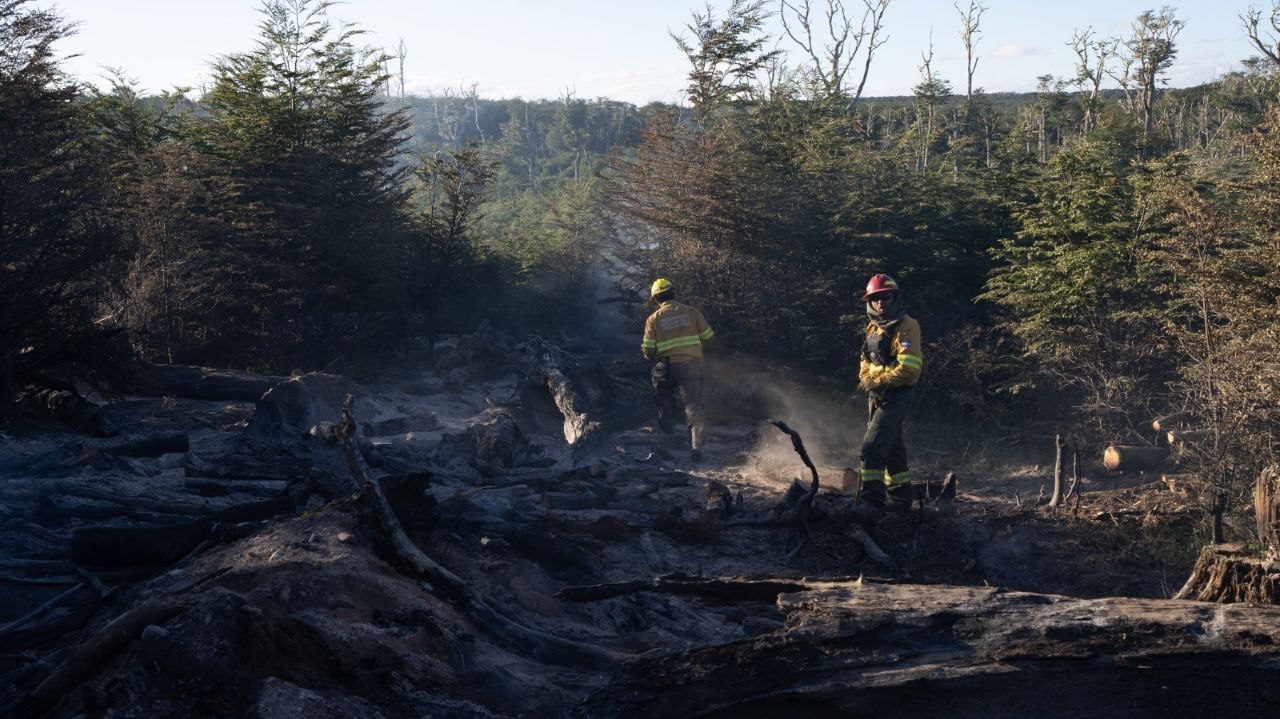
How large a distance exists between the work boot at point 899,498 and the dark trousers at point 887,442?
44 mm

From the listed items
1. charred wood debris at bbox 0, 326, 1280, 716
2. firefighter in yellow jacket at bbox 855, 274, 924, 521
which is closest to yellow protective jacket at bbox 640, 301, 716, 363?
charred wood debris at bbox 0, 326, 1280, 716

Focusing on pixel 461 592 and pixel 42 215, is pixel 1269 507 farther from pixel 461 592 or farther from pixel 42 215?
pixel 42 215

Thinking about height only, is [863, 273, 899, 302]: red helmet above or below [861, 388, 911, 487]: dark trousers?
above

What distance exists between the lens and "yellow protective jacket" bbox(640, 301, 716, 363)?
36.9 feet

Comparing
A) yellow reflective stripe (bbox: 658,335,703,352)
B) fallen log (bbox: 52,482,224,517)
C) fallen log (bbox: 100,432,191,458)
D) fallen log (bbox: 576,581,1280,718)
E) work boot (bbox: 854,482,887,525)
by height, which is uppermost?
yellow reflective stripe (bbox: 658,335,703,352)

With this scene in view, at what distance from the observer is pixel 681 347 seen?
11234mm

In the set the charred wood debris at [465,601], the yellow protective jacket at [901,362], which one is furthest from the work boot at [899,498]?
the yellow protective jacket at [901,362]

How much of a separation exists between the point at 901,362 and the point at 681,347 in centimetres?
380

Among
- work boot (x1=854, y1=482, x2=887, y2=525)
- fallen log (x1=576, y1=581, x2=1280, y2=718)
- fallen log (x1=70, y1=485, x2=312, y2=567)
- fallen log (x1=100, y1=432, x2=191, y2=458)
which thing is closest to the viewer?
fallen log (x1=576, y1=581, x2=1280, y2=718)

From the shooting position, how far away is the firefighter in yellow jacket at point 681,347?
11258mm

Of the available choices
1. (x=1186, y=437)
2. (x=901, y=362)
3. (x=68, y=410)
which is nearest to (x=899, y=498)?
(x=901, y=362)

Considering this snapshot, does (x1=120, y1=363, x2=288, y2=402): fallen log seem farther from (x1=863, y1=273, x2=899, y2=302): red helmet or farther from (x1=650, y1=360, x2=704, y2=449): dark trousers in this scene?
(x1=863, y1=273, x2=899, y2=302): red helmet

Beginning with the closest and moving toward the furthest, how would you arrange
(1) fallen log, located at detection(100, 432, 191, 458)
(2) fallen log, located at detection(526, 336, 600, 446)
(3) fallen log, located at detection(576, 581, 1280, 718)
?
(3) fallen log, located at detection(576, 581, 1280, 718) → (1) fallen log, located at detection(100, 432, 191, 458) → (2) fallen log, located at detection(526, 336, 600, 446)

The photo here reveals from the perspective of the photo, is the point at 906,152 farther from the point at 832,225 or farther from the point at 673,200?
the point at 673,200
